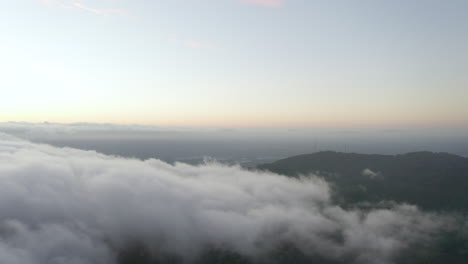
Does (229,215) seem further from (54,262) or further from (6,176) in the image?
(6,176)

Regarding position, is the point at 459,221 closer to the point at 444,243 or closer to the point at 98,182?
the point at 444,243

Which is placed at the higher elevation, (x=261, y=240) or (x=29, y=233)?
(x=29, y=233)

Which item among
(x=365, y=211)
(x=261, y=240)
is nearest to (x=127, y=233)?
(x=261, y=240)

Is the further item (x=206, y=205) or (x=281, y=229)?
(x=206, y=205)

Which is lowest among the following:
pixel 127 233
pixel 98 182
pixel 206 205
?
pixel 127 233

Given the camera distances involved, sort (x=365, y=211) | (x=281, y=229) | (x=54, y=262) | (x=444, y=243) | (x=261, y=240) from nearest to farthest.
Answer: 1. (x=54, y=262)
2. (x=444, y=243)
3. (x=261, y=240)
4. (x=281, y=229)
5. (x=365, y=211)

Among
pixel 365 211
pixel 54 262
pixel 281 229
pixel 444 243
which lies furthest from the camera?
pixel 365 211

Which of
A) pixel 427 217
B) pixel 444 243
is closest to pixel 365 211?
pixel 427 217

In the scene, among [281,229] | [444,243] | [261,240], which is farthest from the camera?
[281,229]

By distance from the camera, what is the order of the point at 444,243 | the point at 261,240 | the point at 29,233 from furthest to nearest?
1. the point at 261,240
2. the point at 444,243
3. the point at 29,233
